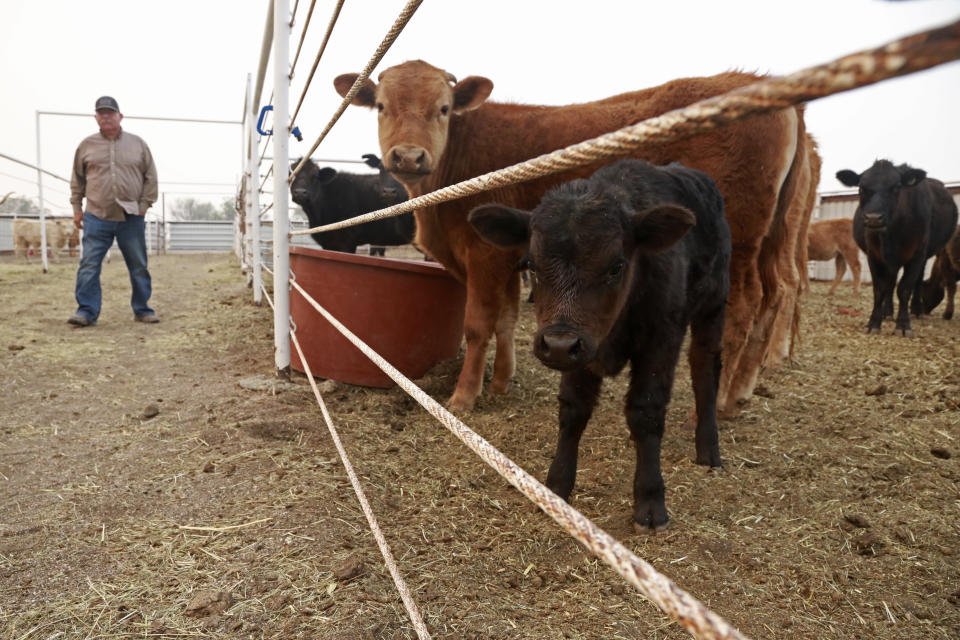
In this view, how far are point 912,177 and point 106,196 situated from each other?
903cm

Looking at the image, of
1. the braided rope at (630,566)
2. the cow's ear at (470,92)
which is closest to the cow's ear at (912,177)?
the cow's ear at (470,92)

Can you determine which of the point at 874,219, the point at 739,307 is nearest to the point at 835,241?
the point at 874,219

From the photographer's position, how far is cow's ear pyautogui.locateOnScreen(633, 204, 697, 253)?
1728 mm

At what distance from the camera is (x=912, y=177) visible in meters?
7.08

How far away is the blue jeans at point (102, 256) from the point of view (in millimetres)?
5906

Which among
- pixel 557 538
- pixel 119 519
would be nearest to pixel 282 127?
pixel 119 519

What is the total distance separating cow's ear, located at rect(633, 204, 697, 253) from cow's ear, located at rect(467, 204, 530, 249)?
36cm

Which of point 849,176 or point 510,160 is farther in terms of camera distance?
point 849,176

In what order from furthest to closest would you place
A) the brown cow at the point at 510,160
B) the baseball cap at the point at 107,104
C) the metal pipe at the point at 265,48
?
the baseball cap at the point at 107,104 → the metal pipe at the point at 265,48 → the brown cow at the point at 510,160

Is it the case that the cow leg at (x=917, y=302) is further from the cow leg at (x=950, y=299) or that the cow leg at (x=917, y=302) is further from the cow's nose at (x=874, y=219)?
the cow's nose at (x=874, y=219)

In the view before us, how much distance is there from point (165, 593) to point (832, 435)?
10.9 ft

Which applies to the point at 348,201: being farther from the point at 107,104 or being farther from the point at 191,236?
the point at 191,236

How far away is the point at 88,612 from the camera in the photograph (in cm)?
161

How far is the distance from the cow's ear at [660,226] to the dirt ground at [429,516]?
3.44 feet
